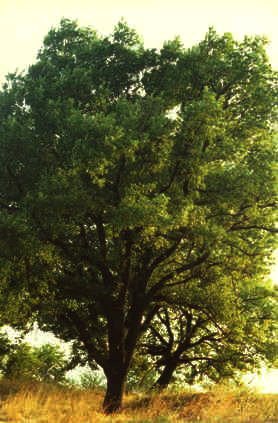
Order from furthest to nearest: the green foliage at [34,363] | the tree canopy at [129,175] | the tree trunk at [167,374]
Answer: the tree trunk at [167,374] → the green foliage at [34,363] → the tree canopy at [129,175]

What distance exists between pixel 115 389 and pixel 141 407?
1286 millimetres

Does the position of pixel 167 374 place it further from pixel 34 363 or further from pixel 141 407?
pixel 141 407

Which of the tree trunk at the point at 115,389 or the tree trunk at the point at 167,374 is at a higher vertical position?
the tree trunk at the point at 167,374

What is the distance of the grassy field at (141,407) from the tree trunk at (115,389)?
0.38 meters

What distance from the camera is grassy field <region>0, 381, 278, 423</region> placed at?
13.9 m

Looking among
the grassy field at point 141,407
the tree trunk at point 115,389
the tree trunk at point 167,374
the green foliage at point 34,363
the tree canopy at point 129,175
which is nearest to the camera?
the grassy field at point 141,407

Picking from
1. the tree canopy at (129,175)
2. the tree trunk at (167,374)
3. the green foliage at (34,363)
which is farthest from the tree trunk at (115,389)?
the tree trunk at (167,374)

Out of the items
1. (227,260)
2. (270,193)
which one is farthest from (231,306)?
(270,193)

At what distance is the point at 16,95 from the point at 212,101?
8125mm

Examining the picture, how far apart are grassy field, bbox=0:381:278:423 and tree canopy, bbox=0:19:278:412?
6.33 feet

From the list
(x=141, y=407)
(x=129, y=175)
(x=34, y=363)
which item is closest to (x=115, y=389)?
(x=141, y=407)

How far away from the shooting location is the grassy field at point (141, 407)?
13875mm

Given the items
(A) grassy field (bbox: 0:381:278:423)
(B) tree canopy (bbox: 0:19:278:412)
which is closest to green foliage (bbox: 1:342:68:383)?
(A) grassy field (bbox: 0:381:278:423)

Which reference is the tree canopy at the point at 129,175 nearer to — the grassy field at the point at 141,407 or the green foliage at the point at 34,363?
the grassy field at the point at 141,407
